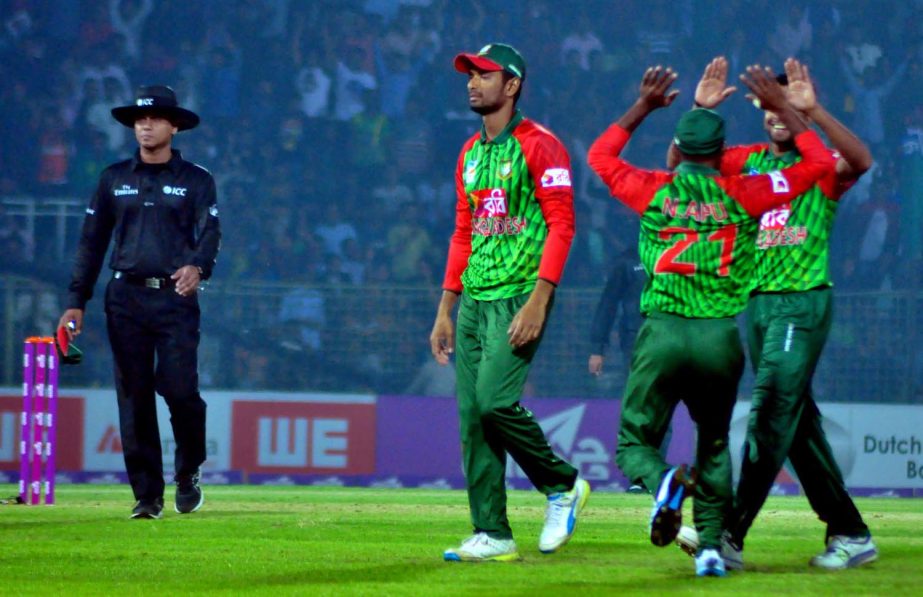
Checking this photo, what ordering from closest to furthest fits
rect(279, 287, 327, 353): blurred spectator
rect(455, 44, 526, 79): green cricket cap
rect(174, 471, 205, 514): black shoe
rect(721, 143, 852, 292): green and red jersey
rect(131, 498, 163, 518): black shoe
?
rect(721, 143, 852, 292): green and red jersey < rect(455, 44, 526, 79): green cricket cap < rect(131, 498, 163, 518): black shoe < rect(174, 471, 205, 514): black shoe < rect(279, 287, 327, 353): blurred spectator

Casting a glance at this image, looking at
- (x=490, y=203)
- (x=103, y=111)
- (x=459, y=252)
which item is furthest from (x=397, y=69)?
(x=490, y=203)

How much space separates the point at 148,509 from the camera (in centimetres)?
932

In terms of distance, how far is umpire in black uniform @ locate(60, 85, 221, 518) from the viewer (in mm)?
9344

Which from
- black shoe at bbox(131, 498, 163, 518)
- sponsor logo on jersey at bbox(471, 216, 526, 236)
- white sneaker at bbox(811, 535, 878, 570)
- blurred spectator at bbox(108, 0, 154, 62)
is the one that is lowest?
black shoe at bbox(131, 498, 163, 518)

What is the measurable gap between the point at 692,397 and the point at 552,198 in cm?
118

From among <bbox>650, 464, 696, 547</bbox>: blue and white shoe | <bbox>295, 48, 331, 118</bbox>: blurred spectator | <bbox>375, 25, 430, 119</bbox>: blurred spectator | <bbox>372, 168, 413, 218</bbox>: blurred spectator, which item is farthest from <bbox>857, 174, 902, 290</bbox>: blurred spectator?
<bbox>650, 464, 696, 547</bbox>: blue and white shoe

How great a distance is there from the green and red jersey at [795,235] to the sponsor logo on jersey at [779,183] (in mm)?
356

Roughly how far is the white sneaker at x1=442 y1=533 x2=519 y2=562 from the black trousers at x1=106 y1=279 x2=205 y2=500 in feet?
9.81

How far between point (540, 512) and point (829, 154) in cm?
472

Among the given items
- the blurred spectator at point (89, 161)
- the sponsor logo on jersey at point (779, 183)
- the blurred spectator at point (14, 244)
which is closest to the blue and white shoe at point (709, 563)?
the sponsor logo on jersey at point (779, 183)

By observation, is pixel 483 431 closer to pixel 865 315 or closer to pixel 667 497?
pixel 667 497

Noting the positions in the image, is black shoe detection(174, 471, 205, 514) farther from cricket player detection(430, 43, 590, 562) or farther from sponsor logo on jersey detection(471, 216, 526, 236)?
sponsor logo on jersey detection(471, 216, 526, 236)

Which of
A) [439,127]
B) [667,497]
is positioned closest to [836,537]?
[667,497]

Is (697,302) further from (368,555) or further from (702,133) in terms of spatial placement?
(368,555)
